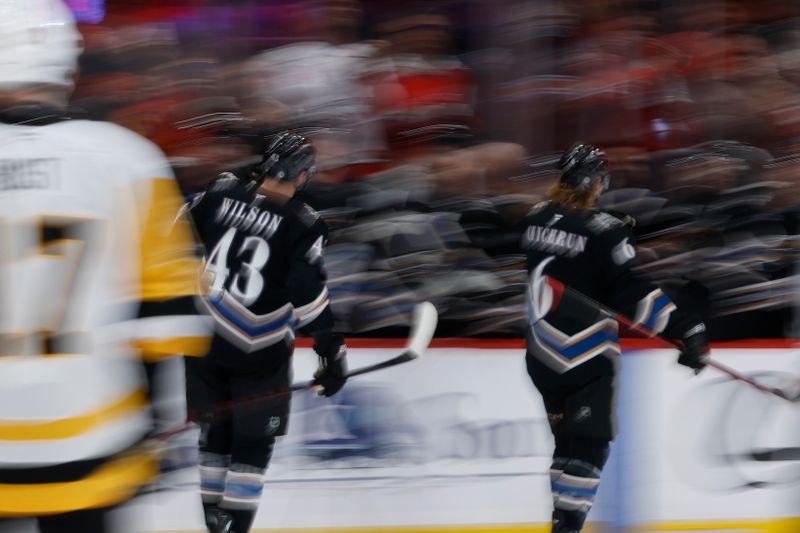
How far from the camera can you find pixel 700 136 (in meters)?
4.30

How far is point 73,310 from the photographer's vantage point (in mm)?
2059

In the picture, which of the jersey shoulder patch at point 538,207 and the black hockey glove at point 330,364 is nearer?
the black hockey glove at point 330,364

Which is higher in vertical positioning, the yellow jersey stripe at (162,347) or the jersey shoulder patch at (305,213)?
the yellow jersey stripe at (162,347)

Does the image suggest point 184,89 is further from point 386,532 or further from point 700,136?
point 700,136

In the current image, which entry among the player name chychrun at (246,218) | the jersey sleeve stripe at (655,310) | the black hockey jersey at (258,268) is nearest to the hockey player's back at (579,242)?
the jersey sleeve stripe at (655,310)

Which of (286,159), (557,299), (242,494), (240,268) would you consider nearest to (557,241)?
(557,299)

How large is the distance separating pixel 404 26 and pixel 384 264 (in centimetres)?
86

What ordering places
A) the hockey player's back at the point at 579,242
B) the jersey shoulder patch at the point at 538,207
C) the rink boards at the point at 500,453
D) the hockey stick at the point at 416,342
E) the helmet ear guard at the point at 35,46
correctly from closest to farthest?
the helmet ear guard at the point at 35,46 → the hockey stick at the point at 416,342 → the rink boards at the point at 500,453 → the hockey player's back at the point at 579,242 → the jersey shoulder patch at the point at 538,207

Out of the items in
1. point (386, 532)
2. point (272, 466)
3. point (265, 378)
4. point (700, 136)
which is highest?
point (700, 136)

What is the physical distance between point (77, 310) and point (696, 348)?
2.30 meters

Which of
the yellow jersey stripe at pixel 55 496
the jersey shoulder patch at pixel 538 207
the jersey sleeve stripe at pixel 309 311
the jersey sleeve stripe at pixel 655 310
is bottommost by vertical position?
the jersey sleeve stripe at pixel 655 310

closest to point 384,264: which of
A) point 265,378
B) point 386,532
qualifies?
point 265,378

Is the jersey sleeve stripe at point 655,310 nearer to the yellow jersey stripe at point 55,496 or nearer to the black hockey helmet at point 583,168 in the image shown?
the black hockey helmet at point 583,168

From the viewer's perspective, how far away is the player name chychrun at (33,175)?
2084mm
